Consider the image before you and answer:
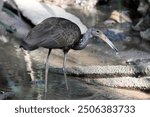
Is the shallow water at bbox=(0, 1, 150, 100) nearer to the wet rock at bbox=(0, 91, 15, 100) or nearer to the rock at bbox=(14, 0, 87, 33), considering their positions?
the wet rock at bbox=(0, 91, 15, 100)

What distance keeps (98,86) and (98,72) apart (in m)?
0.54

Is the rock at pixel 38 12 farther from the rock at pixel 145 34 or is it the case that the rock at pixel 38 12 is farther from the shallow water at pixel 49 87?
the shallow water at pixel 49 87

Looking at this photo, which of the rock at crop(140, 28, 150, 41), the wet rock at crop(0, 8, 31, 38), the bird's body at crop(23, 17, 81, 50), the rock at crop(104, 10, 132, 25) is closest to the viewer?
the bird's body at crop(23, 17, 81, 50)

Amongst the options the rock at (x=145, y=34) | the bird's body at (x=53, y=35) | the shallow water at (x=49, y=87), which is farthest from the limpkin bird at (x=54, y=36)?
the rock at (x=145, y=34)

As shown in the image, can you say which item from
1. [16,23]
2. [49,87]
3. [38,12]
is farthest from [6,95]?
[38,12]

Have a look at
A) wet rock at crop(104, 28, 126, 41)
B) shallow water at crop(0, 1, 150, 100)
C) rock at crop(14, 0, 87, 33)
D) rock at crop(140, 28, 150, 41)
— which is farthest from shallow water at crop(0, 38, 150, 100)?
rock at crop(140, 28, 150, 41)

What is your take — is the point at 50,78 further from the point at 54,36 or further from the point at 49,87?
the point at 54,36

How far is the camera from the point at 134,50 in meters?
11.8

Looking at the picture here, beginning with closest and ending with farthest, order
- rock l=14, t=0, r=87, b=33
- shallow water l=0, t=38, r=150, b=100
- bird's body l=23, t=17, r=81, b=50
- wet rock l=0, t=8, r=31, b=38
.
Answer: bird's body l=23, t=17, r=81, b=50, shallow water l=0, t=38, r=150, b=100, wet rock l=0, t=8, r=31, b=38, rock l=14, t=0, r=87, b=33

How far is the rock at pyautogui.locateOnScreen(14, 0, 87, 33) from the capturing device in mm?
12406

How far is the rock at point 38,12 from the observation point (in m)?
12.4

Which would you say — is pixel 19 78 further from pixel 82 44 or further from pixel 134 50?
pixel 134 50

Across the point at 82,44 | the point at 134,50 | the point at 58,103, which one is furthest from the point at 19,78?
the point at 134,50

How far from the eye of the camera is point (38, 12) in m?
12.8
